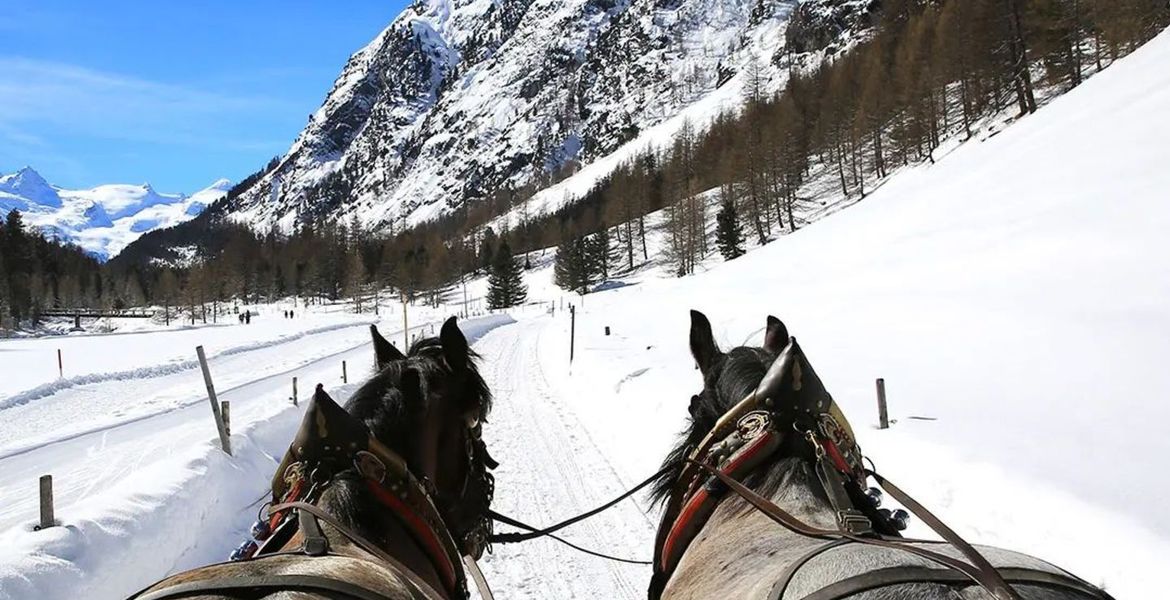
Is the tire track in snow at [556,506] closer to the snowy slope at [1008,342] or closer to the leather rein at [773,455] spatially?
the snowy slope at [1008,342]

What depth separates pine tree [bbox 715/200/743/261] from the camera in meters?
48.1

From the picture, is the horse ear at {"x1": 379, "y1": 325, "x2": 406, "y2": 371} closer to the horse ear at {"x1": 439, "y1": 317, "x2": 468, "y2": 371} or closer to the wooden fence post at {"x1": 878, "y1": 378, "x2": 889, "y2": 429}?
the horse ear at {"x1": 439, "y1": 317, "x2": 468, "y2": 371}

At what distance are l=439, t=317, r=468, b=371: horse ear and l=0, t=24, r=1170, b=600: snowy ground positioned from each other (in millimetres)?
1212

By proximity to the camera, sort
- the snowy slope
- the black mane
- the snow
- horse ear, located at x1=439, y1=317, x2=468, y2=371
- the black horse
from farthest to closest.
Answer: the snowy slope → the snow → horse ear, located at x1=439, y1=317, x2=468, y2=371 → the black mane → the black horse

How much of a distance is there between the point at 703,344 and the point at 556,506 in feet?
14.3

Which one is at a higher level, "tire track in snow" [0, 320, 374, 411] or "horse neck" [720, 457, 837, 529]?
"horse neck" [720, 457, 837, 529]

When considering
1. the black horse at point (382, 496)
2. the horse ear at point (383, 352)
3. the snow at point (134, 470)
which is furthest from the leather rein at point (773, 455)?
the snow at point (134, 470)

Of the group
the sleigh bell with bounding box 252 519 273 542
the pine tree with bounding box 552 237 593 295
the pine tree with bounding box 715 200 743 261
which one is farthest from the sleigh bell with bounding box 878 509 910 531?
the pine tree with bounding box 552 237 593 295

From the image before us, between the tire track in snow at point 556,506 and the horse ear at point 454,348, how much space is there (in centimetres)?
121

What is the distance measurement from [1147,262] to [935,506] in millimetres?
8637

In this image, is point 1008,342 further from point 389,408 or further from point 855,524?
point 389,408

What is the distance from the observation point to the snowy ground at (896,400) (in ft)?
16.0

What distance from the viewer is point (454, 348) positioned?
288 cm

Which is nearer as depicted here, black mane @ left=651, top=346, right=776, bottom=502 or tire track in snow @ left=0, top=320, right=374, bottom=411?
black mane @ left=651, top=346, right=776, bottom=502
